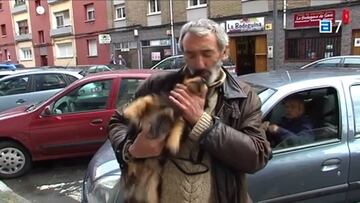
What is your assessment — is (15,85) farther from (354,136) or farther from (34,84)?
(354,136)

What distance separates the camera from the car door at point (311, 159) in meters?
2.87

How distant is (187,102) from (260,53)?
18686mm

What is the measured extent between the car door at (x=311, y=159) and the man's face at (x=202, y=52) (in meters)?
1.38

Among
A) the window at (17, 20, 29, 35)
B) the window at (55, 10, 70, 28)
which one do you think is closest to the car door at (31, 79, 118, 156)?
the window at (55, 10, 70, 28)

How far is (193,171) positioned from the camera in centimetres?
→ 168

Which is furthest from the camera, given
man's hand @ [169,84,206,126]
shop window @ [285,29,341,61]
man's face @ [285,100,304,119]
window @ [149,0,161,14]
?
window @ [149,0,161,14]

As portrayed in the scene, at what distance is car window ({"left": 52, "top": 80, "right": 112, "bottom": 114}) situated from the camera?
18.9 ft

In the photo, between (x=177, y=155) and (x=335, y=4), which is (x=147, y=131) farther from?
(x=335, y=4)

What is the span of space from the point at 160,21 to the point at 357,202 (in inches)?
879

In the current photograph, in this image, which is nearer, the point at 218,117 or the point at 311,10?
the point at 218,117

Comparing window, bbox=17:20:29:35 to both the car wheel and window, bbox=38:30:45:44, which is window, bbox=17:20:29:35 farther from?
the car wheel

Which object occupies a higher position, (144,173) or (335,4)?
(335,4)

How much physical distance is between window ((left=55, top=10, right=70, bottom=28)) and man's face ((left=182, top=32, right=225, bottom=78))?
32.0m

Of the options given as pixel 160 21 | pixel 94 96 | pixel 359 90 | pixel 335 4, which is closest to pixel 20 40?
pixel 160 21
